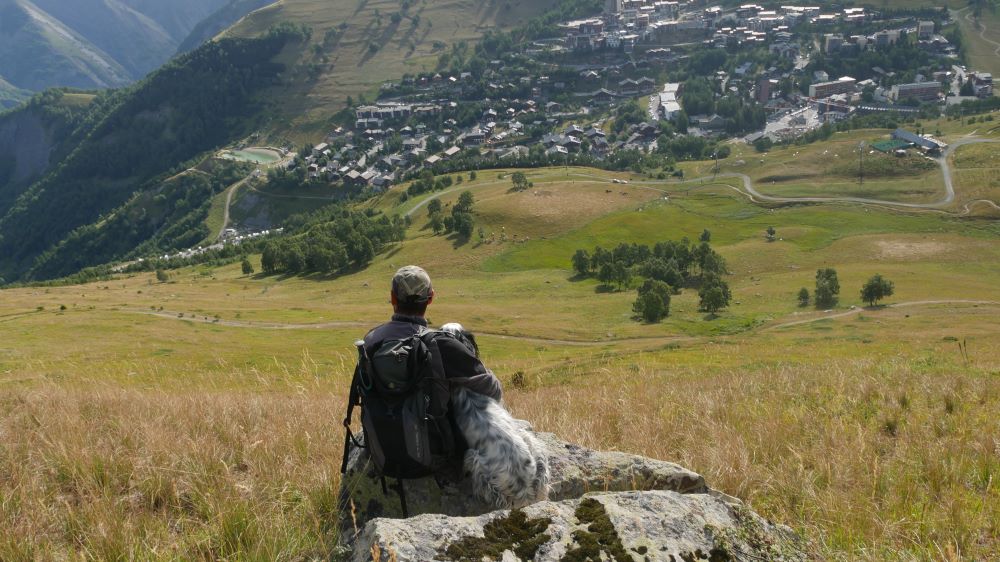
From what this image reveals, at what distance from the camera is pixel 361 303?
7738 cm

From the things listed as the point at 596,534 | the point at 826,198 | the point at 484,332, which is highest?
the point at 826,198

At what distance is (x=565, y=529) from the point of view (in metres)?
4.71

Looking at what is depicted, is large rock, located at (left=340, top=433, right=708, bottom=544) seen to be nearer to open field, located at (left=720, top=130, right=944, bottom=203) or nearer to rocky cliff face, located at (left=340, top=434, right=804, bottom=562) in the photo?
rocky cliff face, located at (left=340, top=434, right=804, bottom=562)

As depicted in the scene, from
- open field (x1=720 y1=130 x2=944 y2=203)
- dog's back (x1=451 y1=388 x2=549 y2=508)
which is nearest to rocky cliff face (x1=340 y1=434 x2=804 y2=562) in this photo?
dog's back (x1=451 y1=388 x2=549 y2=508)

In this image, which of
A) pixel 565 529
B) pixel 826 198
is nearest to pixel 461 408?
pixel 565 529

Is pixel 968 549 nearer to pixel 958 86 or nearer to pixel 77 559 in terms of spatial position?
pixel 77 559

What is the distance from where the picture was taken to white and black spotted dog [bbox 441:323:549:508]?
5.69m

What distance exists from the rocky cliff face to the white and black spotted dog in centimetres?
33

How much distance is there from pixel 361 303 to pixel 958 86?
182 metres

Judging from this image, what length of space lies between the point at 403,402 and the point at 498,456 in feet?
3.17

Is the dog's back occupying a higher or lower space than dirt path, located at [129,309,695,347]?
higher

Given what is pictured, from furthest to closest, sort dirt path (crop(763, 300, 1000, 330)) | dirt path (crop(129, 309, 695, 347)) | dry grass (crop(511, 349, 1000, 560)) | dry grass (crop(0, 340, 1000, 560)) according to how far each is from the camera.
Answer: dirt path (crop(763, 300, 1000, 330))
dirt path (crop(129, 309, 695, 347))
dry grass (crop(511, 349, 1000, 560))
dry grass (crop(0, 340, 1000, 560))

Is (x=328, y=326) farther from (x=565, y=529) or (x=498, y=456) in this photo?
(x=565, y=529)

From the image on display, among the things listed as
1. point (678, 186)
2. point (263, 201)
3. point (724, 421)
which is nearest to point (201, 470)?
point (724, 421)
